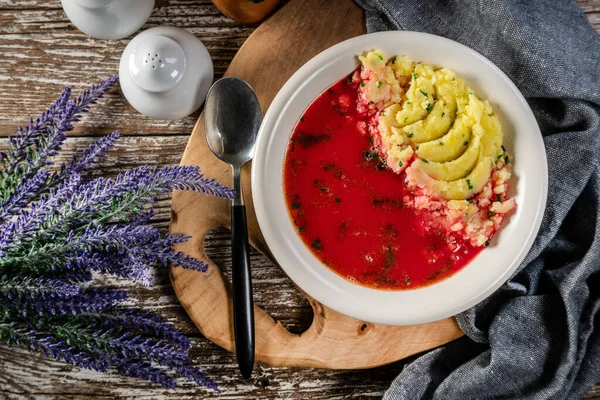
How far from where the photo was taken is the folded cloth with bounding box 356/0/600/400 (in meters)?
2.33

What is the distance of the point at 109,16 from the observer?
2287 millimetres

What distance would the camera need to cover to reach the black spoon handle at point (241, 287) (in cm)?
232

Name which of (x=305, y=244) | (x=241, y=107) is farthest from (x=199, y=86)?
(x=305, y=244)

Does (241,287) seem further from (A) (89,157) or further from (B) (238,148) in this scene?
(A) (89,157)

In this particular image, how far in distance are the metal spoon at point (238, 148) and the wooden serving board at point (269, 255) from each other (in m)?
0.07

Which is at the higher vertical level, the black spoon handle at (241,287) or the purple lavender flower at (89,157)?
the purple lavender flower at (89,157)

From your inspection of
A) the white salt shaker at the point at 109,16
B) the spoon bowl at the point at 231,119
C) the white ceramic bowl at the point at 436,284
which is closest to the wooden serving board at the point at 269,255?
the spoon bowl at the point at 231,119

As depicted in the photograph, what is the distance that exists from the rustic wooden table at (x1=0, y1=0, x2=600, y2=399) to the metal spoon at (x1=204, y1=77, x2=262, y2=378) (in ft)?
0.67

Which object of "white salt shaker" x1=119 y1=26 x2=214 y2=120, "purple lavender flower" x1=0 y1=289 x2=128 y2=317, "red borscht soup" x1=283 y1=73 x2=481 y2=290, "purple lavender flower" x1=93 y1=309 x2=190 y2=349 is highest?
"white salt shaker" x1=119 y1=26 x2=214 y2=120

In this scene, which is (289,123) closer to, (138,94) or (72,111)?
(138,94)

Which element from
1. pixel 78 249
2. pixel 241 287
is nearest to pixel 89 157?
pixel 78 249

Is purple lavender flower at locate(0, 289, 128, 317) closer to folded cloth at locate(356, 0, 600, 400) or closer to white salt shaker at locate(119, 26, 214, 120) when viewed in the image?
white salt shaker at locate(119, 26, 214, 120)

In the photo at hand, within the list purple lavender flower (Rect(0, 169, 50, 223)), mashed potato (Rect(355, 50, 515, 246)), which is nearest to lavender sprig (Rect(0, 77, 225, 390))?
purple lavender flower (Rect(0, 169, 50, 223))

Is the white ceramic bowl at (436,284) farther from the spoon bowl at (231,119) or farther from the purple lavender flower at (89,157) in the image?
the purple lavender flower at (89,157)
